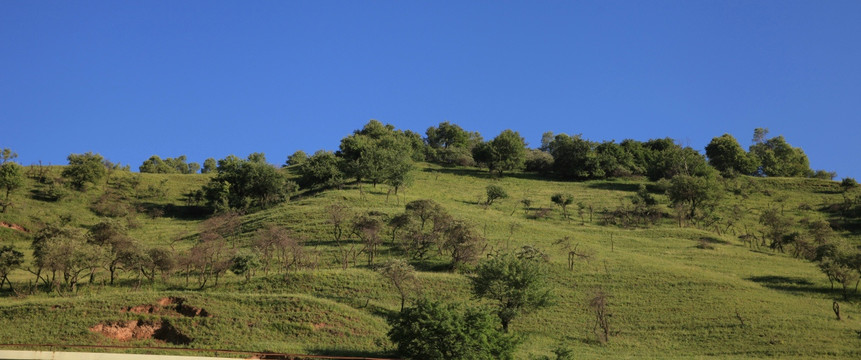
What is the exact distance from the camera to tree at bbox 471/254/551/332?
45281mm

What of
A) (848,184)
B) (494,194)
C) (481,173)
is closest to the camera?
(494,194)

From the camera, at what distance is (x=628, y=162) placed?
11788 centimetres

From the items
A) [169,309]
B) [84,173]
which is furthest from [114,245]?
[84,173]

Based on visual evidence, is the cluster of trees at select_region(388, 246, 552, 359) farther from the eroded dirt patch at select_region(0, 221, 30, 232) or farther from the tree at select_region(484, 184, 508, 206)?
the eroded dirt patch at select_region(0, 221, 30, 232)

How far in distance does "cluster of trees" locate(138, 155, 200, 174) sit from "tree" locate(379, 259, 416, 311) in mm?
101911

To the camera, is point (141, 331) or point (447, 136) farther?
→ point (447, 136)

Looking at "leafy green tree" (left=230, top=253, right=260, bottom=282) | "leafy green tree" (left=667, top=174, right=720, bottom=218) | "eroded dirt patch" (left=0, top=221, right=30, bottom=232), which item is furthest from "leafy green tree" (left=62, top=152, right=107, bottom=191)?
"leafy green tree" (left=667, top=174, right=720, bottom=218)

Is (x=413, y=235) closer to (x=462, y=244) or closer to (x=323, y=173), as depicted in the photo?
(x=462, y=244)

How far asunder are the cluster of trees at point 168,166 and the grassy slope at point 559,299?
197 ft

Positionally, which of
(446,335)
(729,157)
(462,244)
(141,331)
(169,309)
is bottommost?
(141,331)

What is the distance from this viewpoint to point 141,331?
37.6m

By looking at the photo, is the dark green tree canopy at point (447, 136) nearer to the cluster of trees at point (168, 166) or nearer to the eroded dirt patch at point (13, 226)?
the cluster of trees at point (168, 166)

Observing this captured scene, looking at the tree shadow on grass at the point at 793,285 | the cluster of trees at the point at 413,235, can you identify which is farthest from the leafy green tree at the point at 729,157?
the cluster of trees at the point at 413,235

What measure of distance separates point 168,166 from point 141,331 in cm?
12174
